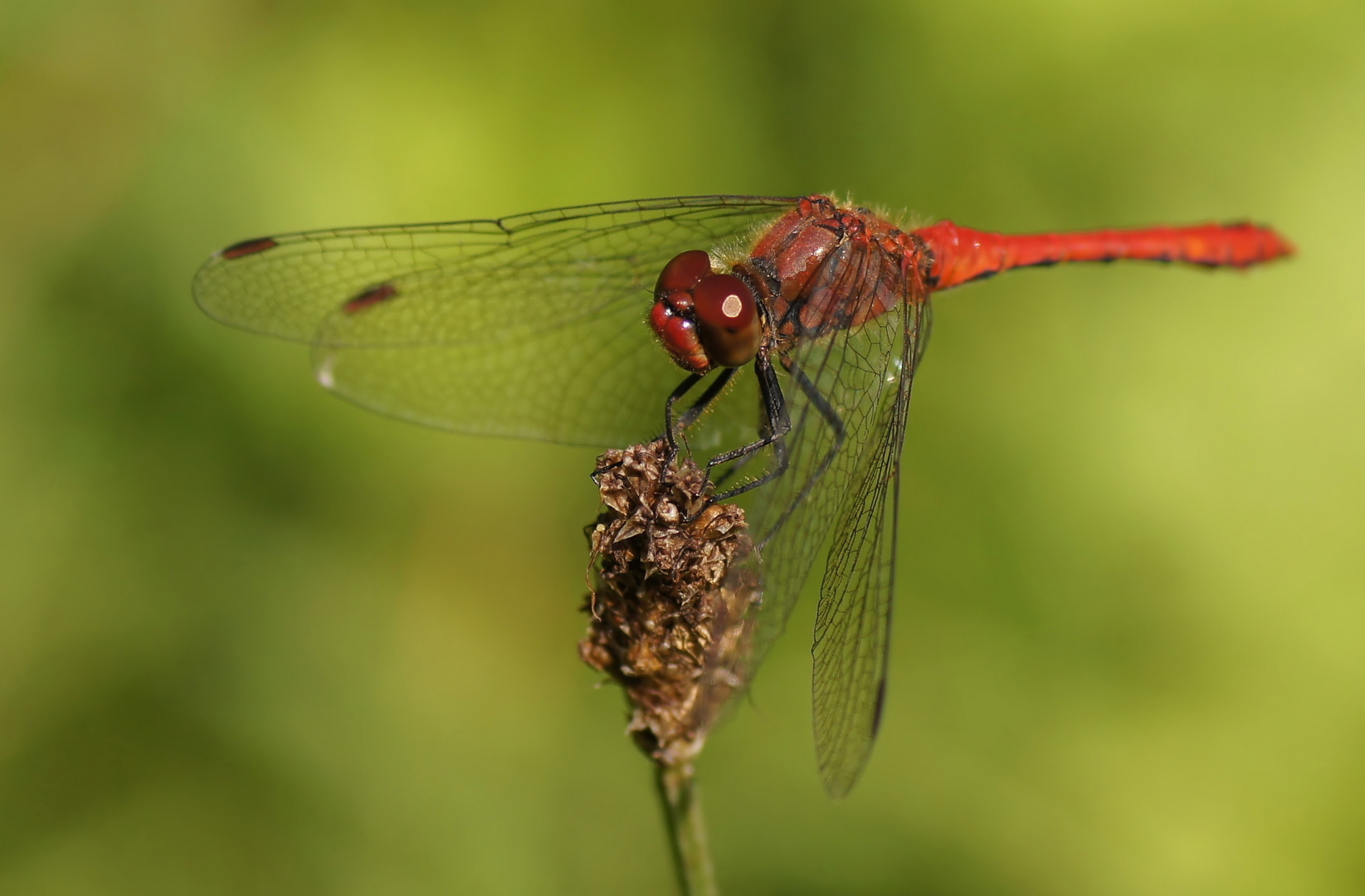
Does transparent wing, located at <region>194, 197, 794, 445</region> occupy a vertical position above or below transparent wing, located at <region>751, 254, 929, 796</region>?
above

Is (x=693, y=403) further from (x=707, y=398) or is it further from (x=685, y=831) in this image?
(x=685, y=831)

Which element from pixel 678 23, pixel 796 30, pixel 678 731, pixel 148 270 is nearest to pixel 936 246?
pixel 796 30

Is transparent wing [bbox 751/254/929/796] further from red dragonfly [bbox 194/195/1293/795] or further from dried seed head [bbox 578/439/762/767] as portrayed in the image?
dried seed head [bbox 578/439/762/767]

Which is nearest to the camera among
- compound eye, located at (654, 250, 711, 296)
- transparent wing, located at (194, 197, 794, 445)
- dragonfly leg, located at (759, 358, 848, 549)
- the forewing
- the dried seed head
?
the dried seed head

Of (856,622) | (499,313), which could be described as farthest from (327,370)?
(856,622)

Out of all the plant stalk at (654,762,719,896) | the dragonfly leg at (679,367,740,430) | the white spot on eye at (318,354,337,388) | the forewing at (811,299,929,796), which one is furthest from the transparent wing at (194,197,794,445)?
the plant stalk at (654,762,719,896)

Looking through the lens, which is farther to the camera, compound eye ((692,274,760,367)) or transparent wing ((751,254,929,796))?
compound eye ((692,274,760,367))

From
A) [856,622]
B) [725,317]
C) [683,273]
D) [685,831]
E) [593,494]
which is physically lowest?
[685,831]

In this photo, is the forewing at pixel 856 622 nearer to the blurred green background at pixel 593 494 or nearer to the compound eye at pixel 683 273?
the compound eye at pixel 683 273
